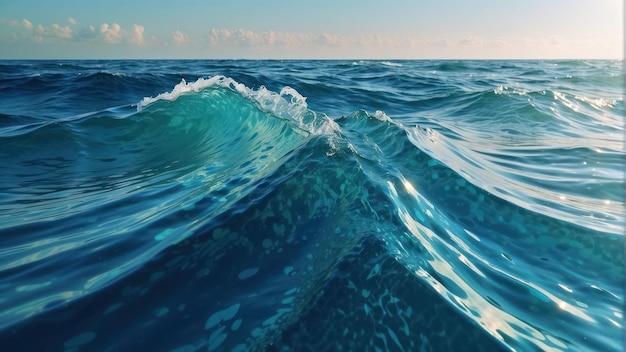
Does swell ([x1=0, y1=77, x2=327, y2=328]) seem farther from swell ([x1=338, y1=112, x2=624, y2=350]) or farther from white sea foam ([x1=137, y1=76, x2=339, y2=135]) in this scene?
swell ([x1=338, y1=112, x2=624, y2=350])

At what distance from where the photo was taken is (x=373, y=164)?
497 centimetres

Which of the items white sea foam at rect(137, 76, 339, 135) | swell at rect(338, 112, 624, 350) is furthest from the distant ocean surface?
white sea foam at rect(137, 76, 339, 135)

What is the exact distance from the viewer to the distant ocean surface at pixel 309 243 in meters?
2.32

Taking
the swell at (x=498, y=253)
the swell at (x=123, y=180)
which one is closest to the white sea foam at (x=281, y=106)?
the swell at (x=123, y=180)

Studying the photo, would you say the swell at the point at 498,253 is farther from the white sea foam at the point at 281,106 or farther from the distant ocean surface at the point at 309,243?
the white sea foam at the point at 281,106

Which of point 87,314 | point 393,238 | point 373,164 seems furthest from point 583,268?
point 87,314

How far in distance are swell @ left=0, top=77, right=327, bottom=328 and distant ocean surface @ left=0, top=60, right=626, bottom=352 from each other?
36mm

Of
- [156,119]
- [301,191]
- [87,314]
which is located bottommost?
[156,119]

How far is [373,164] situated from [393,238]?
2.00 m

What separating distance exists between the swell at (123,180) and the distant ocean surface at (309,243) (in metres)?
0.04

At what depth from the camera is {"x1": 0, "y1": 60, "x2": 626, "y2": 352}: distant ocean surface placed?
2324 mm

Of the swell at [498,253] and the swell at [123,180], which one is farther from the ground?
the swell at [498,253]

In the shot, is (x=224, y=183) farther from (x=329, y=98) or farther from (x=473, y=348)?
(x=329, y=98)

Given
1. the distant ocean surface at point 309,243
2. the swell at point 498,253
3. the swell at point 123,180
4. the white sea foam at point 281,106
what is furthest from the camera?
the white sea foam at point 281,106
